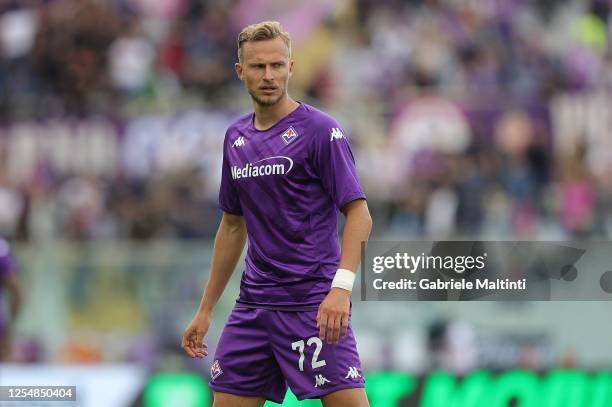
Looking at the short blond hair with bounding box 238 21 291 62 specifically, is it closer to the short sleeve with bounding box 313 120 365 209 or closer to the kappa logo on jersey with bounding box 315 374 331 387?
the short sleeve with bounding box 313 120 365 209

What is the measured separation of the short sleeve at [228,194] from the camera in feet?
20.6

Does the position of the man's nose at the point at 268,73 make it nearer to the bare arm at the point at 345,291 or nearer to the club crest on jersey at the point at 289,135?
the club crest on jersey at the point at 289,135

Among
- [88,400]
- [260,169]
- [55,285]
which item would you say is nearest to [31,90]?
[55,285]

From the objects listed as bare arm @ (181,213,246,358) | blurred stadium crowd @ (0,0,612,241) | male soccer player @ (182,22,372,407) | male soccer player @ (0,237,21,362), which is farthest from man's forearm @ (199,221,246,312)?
blurred stadium crowd @ (0,0,612,241)

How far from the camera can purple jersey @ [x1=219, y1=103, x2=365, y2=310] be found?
19.6 ft

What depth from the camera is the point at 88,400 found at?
8805mm

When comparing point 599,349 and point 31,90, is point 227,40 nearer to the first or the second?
point 31,90

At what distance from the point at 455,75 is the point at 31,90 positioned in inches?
198

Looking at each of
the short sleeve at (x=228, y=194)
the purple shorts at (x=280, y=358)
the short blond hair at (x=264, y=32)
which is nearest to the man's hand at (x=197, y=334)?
the purple shorts at (x=280, y=358)

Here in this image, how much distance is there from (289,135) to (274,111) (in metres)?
0.13

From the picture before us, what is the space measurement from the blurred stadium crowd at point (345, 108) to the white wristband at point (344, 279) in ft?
24.0

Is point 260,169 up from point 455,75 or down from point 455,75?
down

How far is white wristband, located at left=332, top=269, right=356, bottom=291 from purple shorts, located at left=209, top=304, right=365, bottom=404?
37 cm

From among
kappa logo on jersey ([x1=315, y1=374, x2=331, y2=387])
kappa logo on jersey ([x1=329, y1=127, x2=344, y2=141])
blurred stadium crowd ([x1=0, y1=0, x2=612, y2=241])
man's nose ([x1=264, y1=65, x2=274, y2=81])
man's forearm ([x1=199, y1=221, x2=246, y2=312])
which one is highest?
blurred stadium crowd ([x1=0, y1=0, x2=612, y2=241])
